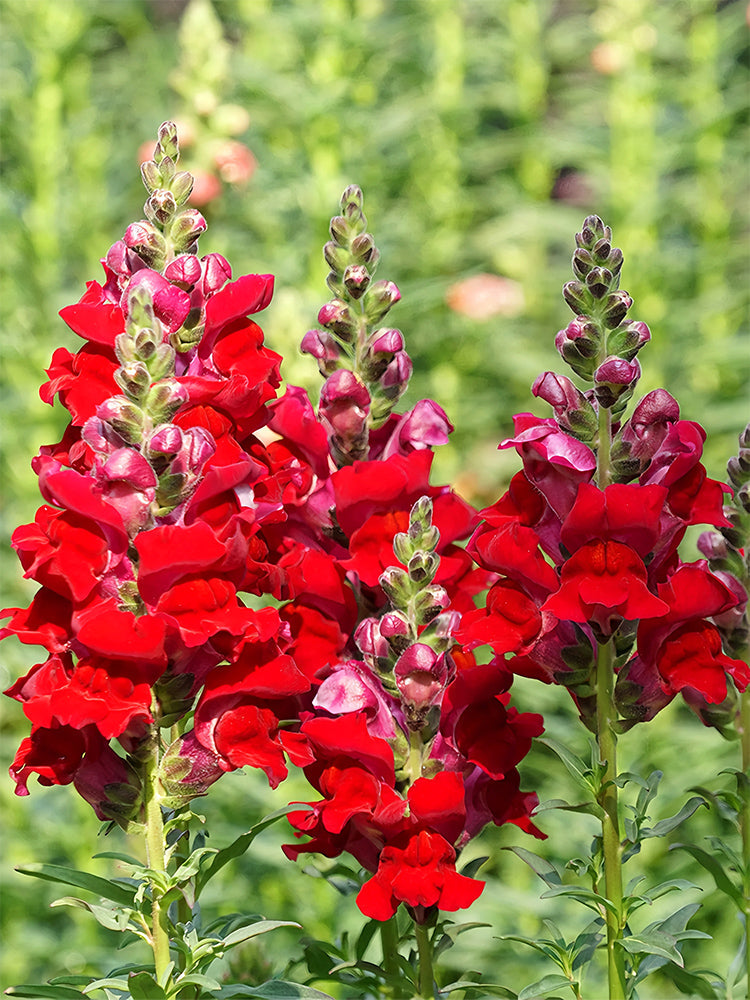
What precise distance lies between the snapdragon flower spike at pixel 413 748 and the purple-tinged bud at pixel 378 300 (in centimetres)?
21

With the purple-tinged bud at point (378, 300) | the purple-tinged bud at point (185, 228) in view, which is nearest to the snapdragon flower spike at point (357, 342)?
the purple-tinged bud at point (378, 300)

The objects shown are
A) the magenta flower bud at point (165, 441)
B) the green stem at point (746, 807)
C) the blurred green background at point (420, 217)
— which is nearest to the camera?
the magenta flower bud at point (165, 441)

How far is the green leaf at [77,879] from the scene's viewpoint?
96 centimetres

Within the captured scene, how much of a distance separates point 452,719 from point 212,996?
303mm

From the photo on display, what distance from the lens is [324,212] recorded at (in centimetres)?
250

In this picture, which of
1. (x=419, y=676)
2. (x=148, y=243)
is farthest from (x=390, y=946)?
(x=148, y=243)

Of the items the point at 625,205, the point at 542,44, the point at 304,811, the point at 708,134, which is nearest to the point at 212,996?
the point at 304,811

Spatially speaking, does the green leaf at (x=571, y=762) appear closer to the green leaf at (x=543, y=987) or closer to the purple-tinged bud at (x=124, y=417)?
the green leaf at (x=543, y=987)

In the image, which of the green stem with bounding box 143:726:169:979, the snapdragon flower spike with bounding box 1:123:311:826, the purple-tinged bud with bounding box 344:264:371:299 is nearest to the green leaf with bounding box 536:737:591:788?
the snapdragon flower spike with bounding box 1:123:311:826

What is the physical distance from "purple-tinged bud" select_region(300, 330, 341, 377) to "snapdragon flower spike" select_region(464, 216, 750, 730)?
20cm

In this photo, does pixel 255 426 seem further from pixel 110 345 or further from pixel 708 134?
pixel 708 134

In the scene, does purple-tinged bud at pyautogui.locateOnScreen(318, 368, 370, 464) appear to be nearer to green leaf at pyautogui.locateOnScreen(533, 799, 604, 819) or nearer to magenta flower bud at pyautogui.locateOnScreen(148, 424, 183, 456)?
magenta flower bud at pyautogui.locateOnScreen(148, 424, 183, 456)

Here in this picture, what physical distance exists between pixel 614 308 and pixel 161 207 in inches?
14.7

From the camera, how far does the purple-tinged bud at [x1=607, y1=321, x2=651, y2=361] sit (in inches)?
39.6
